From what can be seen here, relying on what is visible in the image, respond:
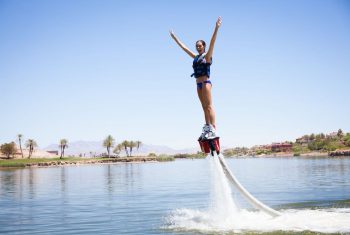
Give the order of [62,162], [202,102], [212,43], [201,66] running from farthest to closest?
[62,162]
[202,102]
[201,66]
[212,43]

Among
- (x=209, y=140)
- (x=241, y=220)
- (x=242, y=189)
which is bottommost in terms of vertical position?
(x=241, y=220)

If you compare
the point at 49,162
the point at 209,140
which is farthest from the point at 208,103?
the point at 49,162

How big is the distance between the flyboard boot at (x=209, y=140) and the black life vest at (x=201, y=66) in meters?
1.67

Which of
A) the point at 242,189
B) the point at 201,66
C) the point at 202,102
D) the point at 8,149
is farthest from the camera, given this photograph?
the point at 8,149

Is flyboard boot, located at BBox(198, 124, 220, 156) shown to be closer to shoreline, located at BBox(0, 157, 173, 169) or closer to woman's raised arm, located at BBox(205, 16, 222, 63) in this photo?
woman's raised arm, located at BBox(205, 16, 222, 63)

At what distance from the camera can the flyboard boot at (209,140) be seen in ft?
40.8

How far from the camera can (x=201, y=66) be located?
12633 mm

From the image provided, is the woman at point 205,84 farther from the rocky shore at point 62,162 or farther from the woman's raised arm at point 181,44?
the rocky shore at point 62,162

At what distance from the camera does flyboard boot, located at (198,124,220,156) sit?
12438 millimetres

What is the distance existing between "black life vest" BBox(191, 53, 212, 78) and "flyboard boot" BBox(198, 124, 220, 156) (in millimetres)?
1666

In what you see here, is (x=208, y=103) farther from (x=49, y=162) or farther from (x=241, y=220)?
(x=49, y=162)

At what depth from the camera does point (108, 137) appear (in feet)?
655

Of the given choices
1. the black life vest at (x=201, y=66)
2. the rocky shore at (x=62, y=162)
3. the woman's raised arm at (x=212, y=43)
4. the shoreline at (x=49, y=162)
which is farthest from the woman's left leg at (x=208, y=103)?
the rocky shore at (x=62, y=162)

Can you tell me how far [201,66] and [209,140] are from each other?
2370 mm
